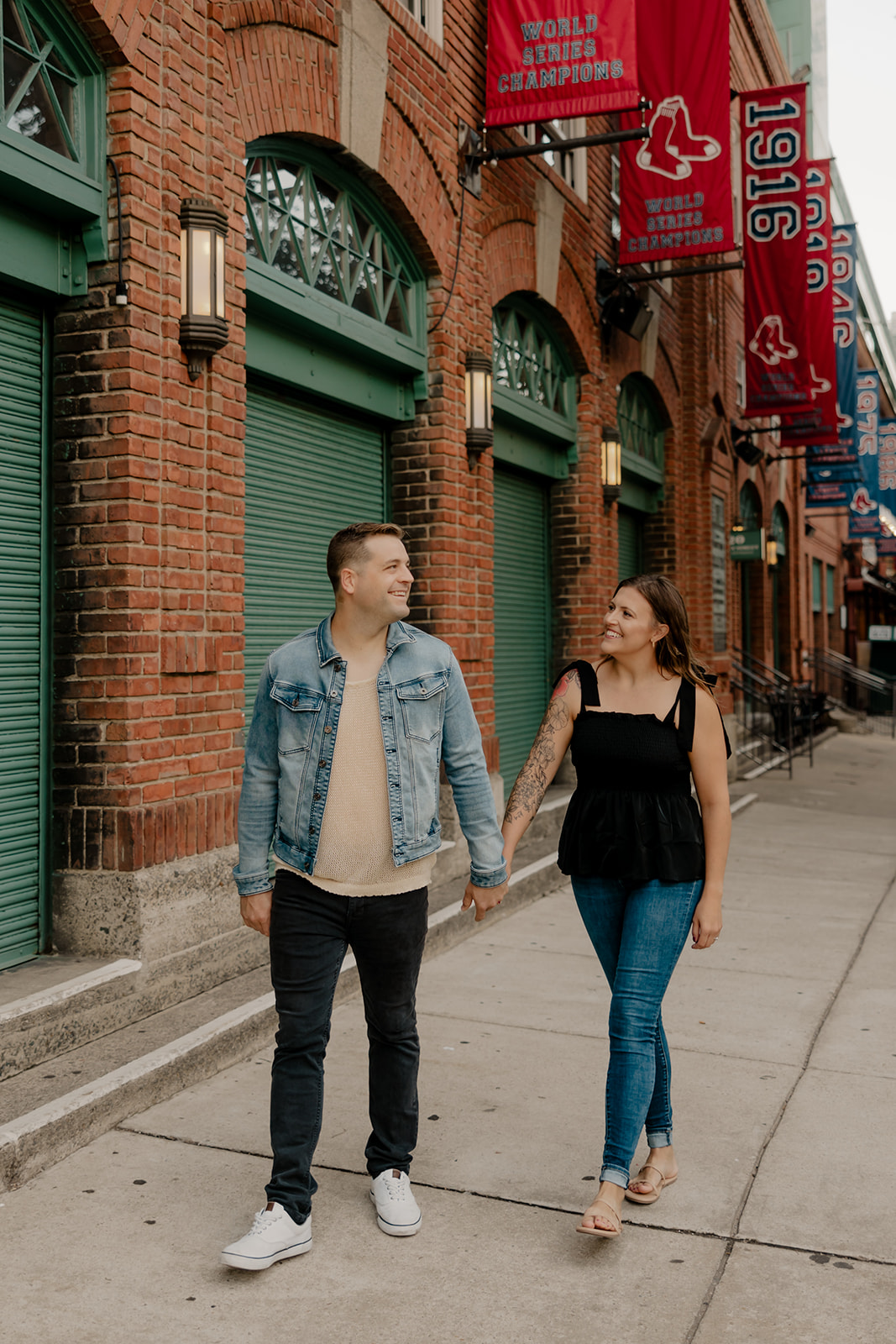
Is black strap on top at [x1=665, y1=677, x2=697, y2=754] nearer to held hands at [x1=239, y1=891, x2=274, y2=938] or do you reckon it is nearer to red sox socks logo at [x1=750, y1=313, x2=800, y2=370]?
held hands at [x1=239, y1=891, x2=274, y2=938]

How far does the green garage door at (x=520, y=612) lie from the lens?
9.45 metres

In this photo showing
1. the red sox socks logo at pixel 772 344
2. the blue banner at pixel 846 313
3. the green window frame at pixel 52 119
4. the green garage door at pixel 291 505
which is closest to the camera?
the green window frame at pixel 52 119

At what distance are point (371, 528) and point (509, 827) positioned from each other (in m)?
0.94

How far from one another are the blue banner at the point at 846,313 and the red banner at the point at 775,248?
5387mm

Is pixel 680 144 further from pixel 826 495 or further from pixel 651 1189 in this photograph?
pixel 826 495

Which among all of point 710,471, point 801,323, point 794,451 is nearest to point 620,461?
point 710,471

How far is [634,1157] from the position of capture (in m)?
3.77

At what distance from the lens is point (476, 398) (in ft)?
25.9

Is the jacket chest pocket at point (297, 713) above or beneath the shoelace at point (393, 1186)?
above

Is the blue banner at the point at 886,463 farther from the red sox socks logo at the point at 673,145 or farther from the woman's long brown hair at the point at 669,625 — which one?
the woman's long brown hair at the point at 669,625

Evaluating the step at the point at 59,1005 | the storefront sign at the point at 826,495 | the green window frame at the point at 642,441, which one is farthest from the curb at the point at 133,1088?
the storefront sign at the point at 826,495

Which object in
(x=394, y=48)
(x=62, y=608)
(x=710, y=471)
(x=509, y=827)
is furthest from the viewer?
(x=710, y=471)

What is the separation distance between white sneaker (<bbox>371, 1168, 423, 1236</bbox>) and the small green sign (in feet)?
46.5

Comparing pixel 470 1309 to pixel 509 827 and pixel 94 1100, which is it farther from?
pixel 94 1100
